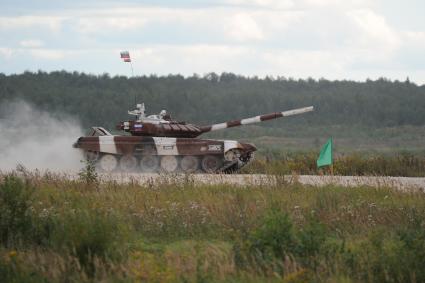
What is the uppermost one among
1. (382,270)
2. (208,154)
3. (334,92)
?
(334,92)

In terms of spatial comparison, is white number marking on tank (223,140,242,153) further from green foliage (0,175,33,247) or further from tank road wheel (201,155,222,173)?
green foliage (0,175,33,247)

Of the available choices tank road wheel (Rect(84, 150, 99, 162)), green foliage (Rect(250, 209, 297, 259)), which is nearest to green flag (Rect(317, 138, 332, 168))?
tank road wheel (Rect(84, 150, 99, 162))

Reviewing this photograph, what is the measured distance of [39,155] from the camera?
3772cm

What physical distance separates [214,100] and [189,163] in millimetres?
67810

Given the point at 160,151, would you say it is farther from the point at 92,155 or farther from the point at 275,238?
the point at 275,238

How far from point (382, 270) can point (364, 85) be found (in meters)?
115

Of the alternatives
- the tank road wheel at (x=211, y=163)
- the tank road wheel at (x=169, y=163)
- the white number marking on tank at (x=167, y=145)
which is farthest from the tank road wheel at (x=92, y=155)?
the tank road wheel at (x=211, y=163)

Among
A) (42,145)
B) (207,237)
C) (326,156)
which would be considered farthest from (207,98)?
(207,237)

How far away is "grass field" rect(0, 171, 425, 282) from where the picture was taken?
12648 mm

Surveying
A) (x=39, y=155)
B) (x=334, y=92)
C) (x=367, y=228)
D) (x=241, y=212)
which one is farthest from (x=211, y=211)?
(x=334, y=92)

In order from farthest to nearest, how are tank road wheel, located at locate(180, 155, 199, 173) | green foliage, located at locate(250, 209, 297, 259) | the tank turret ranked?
the tank turret
tank road wheel, located at locate(180, 155, 199, 173)
green foliage, located at locate(250, 209, 297, 259)

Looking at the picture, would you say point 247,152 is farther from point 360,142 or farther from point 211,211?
point 360,142

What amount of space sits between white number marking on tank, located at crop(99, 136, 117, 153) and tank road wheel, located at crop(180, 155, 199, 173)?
2.43 m

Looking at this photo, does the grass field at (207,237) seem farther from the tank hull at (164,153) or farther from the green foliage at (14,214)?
the tank hull at (164,153)
